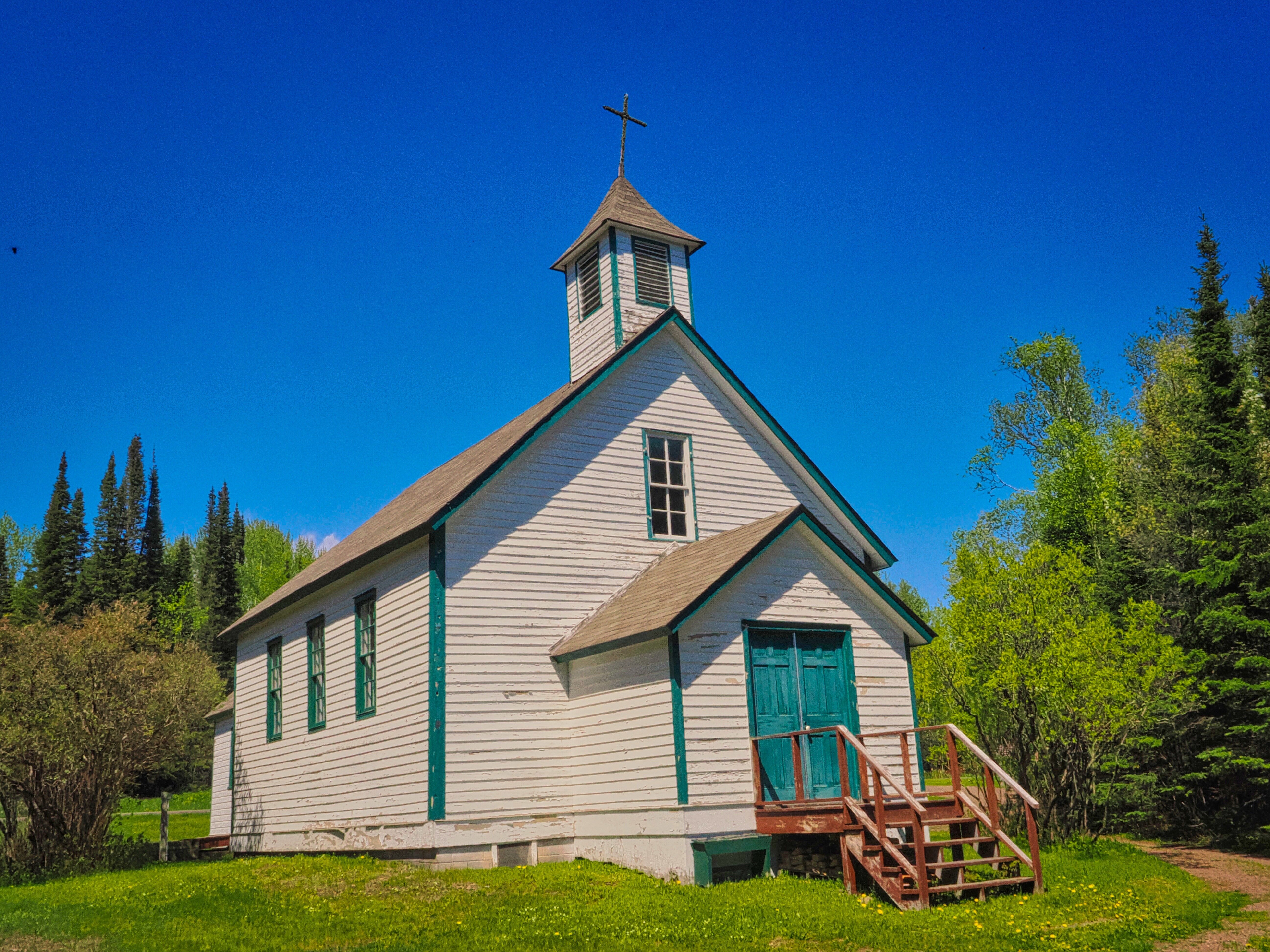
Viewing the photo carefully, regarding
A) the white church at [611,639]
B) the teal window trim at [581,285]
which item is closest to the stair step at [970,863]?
the white church at [611,639]

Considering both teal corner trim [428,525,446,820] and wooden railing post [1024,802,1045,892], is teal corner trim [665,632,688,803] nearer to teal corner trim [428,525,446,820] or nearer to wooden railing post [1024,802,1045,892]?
teal corner trim [428,525,446,820]

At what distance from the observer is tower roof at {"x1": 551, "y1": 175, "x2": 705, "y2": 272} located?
1955cm

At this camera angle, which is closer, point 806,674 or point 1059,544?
point 806,674

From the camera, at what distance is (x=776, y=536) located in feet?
48.2

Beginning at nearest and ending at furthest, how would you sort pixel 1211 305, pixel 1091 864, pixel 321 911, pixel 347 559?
pixel 321 911
pixel 1091 864
pixel 347 559
pixel 1211 305

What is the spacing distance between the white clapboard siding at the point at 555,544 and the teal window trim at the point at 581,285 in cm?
197

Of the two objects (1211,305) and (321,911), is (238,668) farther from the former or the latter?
(1211,305)

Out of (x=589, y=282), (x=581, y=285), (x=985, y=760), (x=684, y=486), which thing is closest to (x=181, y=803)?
(x=581, y=285)

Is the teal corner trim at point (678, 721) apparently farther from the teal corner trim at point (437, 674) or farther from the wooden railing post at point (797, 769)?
the teal corner trim at point (437, 674)

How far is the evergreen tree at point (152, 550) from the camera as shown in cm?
7138

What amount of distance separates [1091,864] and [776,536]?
743 cm

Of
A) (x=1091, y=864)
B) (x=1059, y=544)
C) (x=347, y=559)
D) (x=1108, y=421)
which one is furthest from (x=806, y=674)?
(x=1108, y=421)

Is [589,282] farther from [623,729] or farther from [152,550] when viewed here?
[152,550]

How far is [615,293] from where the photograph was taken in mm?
19172
